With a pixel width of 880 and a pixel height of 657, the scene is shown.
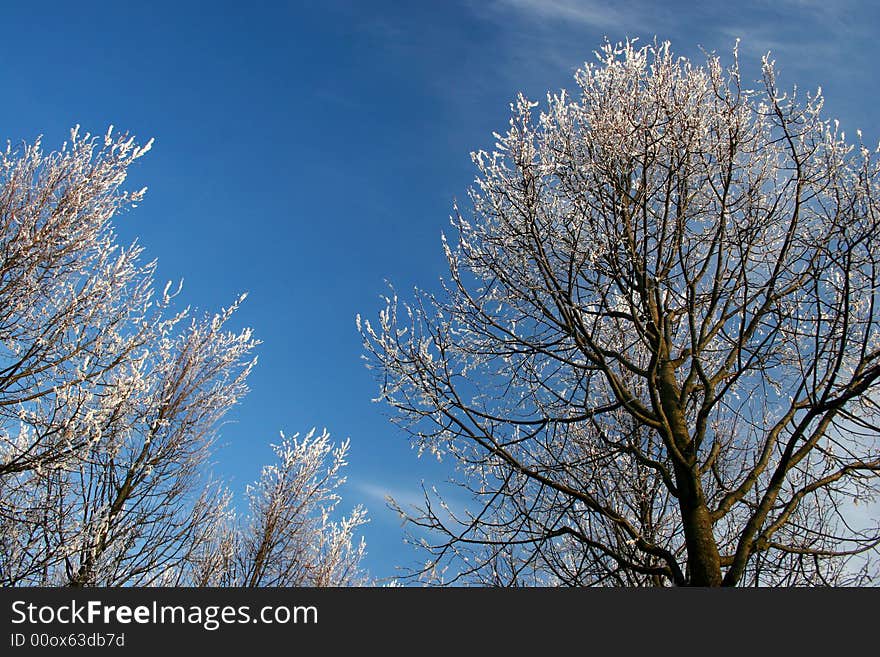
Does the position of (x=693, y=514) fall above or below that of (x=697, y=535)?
above

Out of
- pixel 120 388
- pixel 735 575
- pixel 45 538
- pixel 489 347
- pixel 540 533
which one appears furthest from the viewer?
pixel 45 538

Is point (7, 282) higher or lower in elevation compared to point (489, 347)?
higher

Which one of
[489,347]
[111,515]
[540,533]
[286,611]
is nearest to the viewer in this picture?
[286,611]

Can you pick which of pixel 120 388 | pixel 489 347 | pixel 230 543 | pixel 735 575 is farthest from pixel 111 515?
pixel 735 575

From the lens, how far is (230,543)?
1176 centimetres

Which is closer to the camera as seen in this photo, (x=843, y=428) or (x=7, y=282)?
(x=843, y=428)

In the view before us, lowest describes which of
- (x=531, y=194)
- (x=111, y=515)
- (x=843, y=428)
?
(x=843, y=428)

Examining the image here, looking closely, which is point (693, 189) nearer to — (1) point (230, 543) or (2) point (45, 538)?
(2) point (45, 538)

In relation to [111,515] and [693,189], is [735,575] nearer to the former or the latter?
[693,189]

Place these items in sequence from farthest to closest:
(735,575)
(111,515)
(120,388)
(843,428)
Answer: (111,515), (120,388), (843,428), (735,575)

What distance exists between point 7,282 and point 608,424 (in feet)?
20.4

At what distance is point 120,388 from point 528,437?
3972 millimetres

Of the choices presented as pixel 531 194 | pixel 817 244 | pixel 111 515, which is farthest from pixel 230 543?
pixel 817 244

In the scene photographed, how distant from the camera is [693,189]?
5297 millimetres
